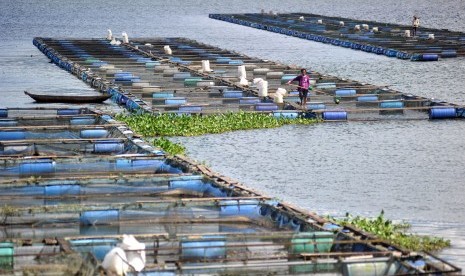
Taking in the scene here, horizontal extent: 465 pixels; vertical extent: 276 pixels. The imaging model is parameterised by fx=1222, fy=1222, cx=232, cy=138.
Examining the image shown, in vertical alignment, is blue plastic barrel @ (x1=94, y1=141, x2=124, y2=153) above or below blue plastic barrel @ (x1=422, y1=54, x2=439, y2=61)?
above

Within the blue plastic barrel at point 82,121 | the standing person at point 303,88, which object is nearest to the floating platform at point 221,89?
the standing person at point 303,88

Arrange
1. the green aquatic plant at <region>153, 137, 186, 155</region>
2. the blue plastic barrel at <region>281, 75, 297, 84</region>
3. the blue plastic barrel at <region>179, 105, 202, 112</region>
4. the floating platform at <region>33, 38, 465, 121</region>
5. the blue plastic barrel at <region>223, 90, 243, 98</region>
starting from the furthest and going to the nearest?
1. the blue plastic barrel at <region>281, 75, 297, 84</region>
2. the blue plastic barrel at <region>223, 90, 243, 98</region>
3. the floating platform at <region>33, 38, 465, 121</region>
4. the blue plastic barrel at <region>179, 105, 202, 112</region>
5. the green aquatic plant at <region>153, 137, 186, 155</region>

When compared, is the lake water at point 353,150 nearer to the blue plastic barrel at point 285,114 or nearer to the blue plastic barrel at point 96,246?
the blue plastic barrel at point 285,114

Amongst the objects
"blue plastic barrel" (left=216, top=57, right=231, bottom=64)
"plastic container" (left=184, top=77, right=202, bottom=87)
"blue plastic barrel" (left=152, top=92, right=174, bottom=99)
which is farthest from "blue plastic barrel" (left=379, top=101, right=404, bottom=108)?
"blue plastic barrel" (left=216, top=57, right=231, bottom=64)

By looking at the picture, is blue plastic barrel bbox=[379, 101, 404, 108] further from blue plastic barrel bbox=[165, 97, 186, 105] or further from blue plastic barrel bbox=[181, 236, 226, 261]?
blue plastic barrel bbox=[181, 236, 226, 261]

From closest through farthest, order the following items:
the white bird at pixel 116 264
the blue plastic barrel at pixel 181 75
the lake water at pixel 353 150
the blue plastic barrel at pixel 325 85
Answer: the white bird at pixel 116 264
the lake water at pixel 353 150
the blue plastic barrel at pixel 325 85
the blue plastic barrel at pixel 181 75

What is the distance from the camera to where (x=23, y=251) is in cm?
1614

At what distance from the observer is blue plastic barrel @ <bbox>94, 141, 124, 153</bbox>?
25897 millimetres

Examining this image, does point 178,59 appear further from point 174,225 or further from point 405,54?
point 174,225

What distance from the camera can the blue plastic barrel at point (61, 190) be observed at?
20.7 meters

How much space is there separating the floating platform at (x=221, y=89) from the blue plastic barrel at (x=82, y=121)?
388cm

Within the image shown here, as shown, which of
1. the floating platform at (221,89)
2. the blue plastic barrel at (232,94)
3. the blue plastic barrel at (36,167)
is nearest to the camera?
the blue plastic barrel at (36,167)

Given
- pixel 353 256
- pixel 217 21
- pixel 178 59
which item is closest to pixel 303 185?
pixel 353 256

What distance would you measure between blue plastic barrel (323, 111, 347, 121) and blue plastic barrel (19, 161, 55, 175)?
12400 millimetres
